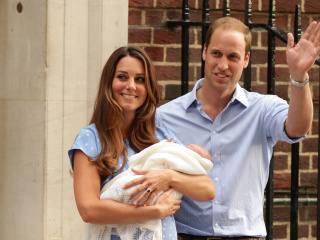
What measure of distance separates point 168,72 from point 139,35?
279mm

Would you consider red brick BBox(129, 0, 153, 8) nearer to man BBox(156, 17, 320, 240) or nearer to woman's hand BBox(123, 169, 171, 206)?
man BBox(156, 17, 320, 240)

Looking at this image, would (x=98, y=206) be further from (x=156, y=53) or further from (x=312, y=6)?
(x=312, y=6)

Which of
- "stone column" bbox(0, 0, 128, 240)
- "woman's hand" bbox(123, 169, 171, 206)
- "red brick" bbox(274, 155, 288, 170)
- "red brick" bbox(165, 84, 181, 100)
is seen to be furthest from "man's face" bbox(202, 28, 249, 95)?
"red brick" bbox(274, 155, 288, 170)

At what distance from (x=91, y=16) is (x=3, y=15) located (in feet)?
1.66

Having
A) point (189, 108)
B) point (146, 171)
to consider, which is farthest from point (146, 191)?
point (189, 108)

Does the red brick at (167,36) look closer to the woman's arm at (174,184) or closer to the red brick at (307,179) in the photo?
the red brick at (307,179)

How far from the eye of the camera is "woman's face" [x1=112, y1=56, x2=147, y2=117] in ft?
11.0

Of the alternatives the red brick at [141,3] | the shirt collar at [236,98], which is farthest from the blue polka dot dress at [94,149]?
the red brick at [141,3]

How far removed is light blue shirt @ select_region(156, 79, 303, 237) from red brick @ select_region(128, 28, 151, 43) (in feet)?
3.87

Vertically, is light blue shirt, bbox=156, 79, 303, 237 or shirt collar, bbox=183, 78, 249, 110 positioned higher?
shirt collar, bbox=183, 78, 249, 110

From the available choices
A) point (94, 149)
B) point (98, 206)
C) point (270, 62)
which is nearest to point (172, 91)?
point (270, 62)

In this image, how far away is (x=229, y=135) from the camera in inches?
143

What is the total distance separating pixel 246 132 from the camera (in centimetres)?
362

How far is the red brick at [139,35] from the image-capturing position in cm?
478
